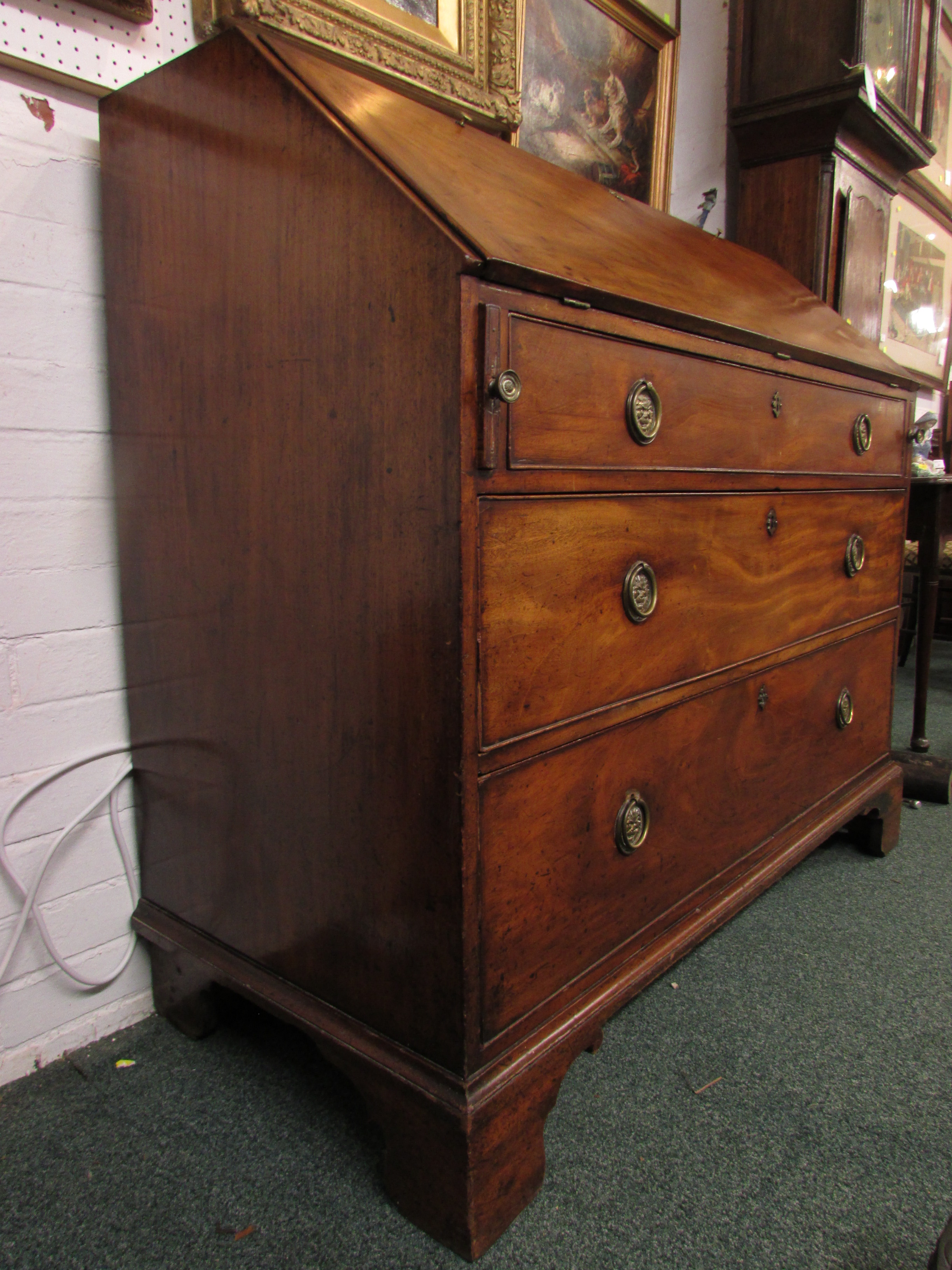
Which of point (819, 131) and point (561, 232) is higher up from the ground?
point (819, 131)

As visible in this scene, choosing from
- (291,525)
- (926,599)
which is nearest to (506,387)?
(291,525)

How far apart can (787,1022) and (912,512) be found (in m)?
1.57

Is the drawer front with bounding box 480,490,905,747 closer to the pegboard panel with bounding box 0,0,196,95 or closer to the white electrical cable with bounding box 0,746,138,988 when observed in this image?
the white electrical cable with bounding box 0,746,138,988

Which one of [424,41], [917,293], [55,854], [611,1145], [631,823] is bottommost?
[611,1145]

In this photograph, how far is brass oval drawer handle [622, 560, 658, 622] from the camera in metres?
1.18

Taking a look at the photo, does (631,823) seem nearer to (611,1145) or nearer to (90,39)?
(611,1145)

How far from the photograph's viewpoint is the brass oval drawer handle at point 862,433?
6.00 feet

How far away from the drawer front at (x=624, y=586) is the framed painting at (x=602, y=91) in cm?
115

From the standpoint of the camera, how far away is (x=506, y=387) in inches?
36.6

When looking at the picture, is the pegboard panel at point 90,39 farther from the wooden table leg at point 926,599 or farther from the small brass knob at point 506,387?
the wooden table leg at point 926,599

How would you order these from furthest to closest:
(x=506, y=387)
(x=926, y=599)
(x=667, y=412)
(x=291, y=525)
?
(x=926, y=599), (x=667, y=412), (x=291, y=525), (x=506, y=387)

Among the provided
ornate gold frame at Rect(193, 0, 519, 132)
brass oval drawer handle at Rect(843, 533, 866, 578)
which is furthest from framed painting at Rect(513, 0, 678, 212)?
brass oval drawer handle at Rect(843, 533, 866, 578)

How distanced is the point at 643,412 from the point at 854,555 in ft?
3.07

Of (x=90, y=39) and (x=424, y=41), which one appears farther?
(x=424, y=41)
